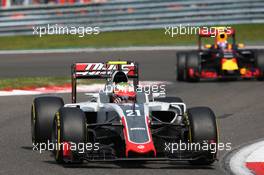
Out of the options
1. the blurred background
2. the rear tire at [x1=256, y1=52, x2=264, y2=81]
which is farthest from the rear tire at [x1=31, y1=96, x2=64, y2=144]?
the blurred background

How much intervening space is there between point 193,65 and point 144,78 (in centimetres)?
156

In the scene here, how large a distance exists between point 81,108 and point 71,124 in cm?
89

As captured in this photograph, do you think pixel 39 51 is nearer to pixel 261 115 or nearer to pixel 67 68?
pixel 67 68

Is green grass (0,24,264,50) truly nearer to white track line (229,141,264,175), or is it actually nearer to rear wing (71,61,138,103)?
rear wing (71,61,138,103)

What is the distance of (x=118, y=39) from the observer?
3309 cm

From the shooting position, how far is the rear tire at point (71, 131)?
10086 mm

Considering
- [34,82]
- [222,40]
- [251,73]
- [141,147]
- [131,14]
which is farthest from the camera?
[131,14]

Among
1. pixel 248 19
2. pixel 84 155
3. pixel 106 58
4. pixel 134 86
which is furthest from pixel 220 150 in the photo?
pixel 248 19

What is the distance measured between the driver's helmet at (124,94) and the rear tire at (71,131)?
104cm

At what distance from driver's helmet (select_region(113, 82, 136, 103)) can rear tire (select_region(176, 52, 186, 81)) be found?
1017 cm

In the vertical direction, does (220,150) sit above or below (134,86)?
below

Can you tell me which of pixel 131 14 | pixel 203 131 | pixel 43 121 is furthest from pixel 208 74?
pixel 131 14

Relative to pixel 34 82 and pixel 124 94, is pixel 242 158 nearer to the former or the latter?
pixel 124 94

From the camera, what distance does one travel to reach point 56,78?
21.8 meters
